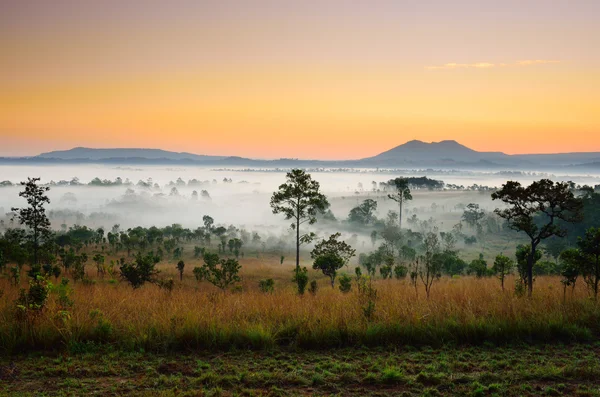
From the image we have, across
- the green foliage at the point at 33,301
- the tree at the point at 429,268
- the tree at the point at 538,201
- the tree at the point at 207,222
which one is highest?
the tree at the point at 538,201

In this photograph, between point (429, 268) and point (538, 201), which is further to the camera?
point (429, 268)

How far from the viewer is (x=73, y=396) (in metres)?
5.62

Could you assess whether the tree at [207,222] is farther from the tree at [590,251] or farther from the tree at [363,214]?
the tree at [590,251]

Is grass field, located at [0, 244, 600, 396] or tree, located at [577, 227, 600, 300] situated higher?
tree, located at [577, 227, 600, 300]

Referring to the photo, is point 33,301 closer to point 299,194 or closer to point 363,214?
point 299,194

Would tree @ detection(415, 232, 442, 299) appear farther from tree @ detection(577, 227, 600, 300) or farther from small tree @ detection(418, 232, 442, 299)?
tree @ detection(577, 227, 600, 300)

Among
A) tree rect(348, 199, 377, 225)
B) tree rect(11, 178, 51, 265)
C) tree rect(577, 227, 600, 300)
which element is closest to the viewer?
tree rect(577, 227, 600, 300)

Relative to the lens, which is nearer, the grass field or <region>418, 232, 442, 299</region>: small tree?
the grass field

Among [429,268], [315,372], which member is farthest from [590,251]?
[315,372]

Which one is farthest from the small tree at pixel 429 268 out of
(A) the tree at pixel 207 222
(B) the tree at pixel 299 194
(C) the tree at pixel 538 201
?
(A) the tree at pixel 207 222

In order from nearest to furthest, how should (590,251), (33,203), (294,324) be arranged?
(294,324) < (590,251) < (33,203)

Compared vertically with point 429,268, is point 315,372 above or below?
above

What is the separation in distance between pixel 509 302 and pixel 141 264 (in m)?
21.2

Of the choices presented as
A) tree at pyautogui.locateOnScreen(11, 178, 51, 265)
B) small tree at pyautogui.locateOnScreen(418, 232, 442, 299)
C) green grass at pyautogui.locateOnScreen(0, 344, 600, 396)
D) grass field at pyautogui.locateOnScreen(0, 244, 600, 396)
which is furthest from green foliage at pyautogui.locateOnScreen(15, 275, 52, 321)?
tree at pyautogui.locateOnScreen(11, 178, 51, 265)
